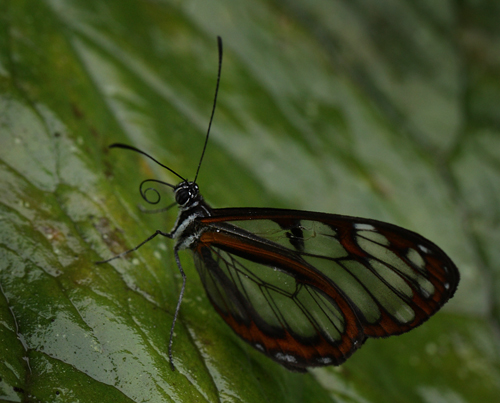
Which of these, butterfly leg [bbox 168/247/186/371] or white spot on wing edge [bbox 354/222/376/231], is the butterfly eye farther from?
white spot on wing edge [bbox 354/222/376/231]

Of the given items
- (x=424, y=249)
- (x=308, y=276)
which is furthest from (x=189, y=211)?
A: (x=424, y=249)

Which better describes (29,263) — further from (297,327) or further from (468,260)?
(468,260)

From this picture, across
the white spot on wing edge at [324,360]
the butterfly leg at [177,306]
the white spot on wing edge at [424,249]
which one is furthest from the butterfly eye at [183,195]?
the white spot on wing edge at [424,249]

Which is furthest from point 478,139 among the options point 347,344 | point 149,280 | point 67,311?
point 67,311

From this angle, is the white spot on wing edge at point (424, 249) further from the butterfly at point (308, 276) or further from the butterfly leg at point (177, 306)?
the butterfly leg at point (177, 306)

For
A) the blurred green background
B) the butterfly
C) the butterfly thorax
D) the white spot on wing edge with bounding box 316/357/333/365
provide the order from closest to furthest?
1. the blurred green background
2. the butterfly
3. the white spot on wing edge with bounding box 316/357/333/365
4. the butterfly thorax

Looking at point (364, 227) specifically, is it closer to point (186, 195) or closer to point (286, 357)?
point (286, 357)

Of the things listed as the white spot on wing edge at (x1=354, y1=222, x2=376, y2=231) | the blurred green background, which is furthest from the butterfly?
the blurred green background
